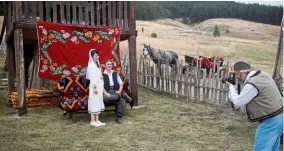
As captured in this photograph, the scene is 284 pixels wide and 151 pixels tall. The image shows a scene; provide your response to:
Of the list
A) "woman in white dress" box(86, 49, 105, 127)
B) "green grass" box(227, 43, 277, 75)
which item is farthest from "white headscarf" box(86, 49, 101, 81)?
"green grass" box(227, 43, 277, 75)

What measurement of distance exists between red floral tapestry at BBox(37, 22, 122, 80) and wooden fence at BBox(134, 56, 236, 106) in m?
2.44

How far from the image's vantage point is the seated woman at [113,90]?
23.5 ft

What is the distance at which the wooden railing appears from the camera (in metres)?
7.77

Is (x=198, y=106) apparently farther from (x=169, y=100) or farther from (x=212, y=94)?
(x=169, y=100)

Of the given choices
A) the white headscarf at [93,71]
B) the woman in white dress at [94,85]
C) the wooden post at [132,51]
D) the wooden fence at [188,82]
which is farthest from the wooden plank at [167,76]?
the white headscarf at [93,71]

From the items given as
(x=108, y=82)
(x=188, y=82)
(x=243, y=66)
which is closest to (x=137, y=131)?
(x=108, y=82)

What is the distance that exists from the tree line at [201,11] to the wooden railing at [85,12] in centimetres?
5138

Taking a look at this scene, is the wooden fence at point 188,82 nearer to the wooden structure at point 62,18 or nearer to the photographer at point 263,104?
the wooden structure at point 62,18

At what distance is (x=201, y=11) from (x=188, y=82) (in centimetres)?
5666

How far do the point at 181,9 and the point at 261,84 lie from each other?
6695 centimetres

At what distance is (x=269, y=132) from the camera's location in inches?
149

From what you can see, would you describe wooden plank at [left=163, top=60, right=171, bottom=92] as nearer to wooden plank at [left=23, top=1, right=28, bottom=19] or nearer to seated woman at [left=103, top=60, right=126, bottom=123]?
seated woman at [left=103, top=60, right=126, bottom=123]

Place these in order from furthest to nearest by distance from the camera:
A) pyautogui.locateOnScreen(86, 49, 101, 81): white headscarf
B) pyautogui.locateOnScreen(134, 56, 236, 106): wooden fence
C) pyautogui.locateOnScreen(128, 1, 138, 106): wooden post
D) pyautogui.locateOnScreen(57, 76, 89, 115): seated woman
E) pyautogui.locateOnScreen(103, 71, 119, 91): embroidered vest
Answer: pyautogui.locateOnScreen(134, 56, 236, 106): wooden fence
pyautogui.locateOnScreen(128, 1, 138, 106): wooden post
pyautogui.locateOnScreen(103, 71, 119, 91): embroidered vest
pyautogui.locateOnScreen(57, 76, 89, 115): seated woman
pyautogui.locateOnScreen(86, 49, 101, 81): white headscarf

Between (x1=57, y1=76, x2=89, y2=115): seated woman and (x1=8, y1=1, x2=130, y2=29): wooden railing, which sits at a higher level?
(x1=8, y1=1, x2=130, y2=29): wooden railing
